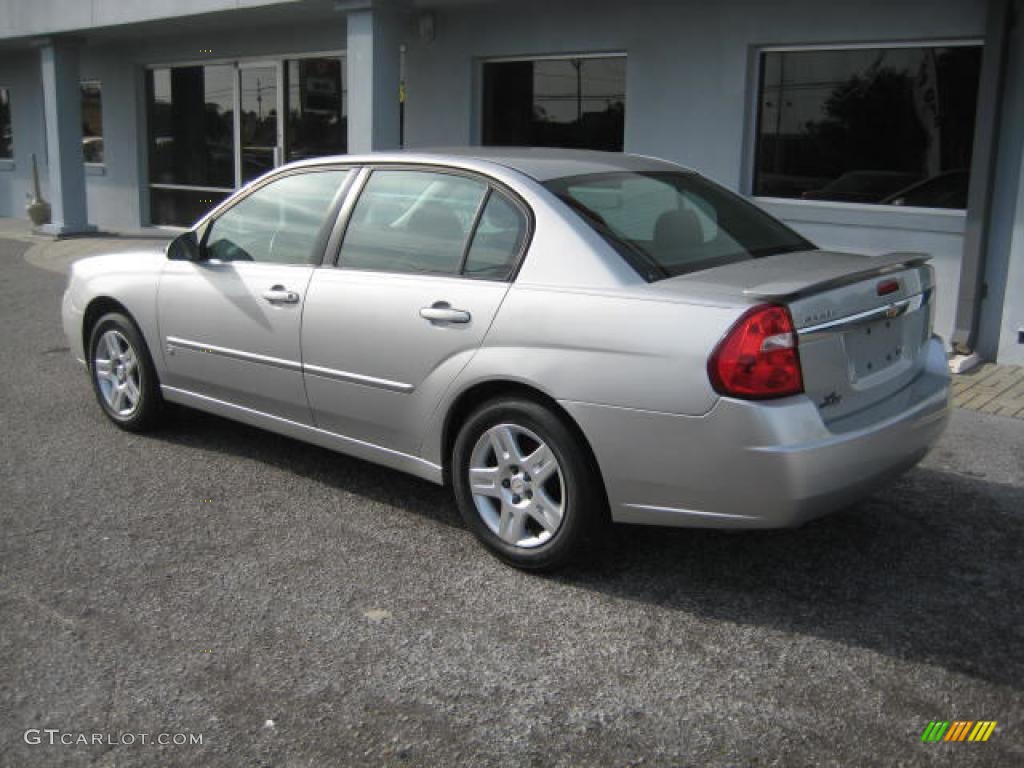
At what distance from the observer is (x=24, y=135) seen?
62.1ft

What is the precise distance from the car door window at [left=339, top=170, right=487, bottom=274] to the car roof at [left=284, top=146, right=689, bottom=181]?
94 millimetres

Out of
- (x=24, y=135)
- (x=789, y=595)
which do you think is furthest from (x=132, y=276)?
(x=24, y=135)

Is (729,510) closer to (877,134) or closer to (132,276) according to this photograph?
(132,276)

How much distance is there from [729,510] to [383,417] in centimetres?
159

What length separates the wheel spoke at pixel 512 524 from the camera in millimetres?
4008

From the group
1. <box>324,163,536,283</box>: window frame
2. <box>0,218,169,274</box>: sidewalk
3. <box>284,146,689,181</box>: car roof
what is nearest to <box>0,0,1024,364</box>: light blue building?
<box>0,218,169,274</box>: sidewalk

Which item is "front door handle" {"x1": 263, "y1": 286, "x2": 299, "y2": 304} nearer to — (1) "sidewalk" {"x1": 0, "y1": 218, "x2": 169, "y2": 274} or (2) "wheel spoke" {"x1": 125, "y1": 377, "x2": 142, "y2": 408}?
(2) "wheel spoke" {"x1": 125, "y1": 377, "x2": 142, "y2": 408}

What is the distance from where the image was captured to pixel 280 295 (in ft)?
15.8

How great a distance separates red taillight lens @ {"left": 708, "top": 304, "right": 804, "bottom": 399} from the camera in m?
3.41

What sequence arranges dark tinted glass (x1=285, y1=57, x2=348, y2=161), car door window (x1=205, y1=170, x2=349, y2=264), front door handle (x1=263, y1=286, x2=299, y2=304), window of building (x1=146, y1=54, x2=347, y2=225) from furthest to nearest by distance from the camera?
window of building (x1=146, y1=54, x2=347, y2=225)
dark tinted glass (x1=285, y1=57, x2=348, y2=161)
car door window (x1=205, y1=170, x2=349, y2=264)
front door handle (x1=263, y1=286, x2=299, y2=304)

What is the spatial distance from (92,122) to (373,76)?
361 inches

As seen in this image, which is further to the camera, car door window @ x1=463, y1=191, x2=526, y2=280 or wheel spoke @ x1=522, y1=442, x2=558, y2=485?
car door window @ x1=463, y1=191, x2=526, y2=280

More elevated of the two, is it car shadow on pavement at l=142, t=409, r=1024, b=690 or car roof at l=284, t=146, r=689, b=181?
car roof at l=284, t=146, r=689, b=181

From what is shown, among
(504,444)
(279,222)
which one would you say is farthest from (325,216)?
(504,444)
